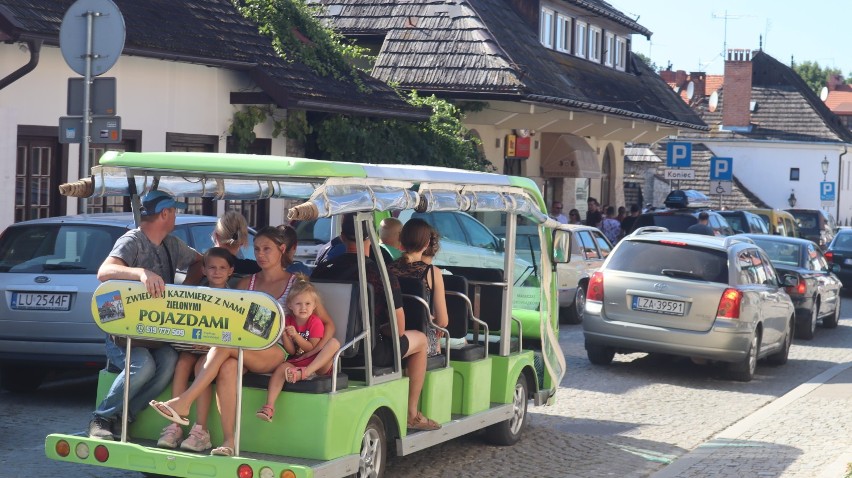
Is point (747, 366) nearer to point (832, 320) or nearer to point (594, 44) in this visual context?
point (832, 320)

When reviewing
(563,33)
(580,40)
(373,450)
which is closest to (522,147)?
(563,33)

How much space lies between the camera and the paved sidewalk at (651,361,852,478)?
955 cm

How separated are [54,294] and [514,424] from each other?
12.7 feet

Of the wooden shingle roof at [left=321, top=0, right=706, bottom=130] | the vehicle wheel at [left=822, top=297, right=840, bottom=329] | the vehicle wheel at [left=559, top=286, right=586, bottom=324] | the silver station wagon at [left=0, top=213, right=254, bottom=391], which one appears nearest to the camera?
the silver station wagon at [left=0, top=213, right=254, bottom=391]

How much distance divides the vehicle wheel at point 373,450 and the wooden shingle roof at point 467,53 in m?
20.7

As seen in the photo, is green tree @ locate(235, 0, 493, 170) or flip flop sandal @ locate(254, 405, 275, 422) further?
green tree @ locate(235, 0, 493, 170)

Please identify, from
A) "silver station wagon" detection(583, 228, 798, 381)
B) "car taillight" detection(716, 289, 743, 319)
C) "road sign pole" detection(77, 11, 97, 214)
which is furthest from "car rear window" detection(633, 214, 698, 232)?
"road sign pole" detection(77, 11, 97, 214)

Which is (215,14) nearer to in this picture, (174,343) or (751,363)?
(751,363)

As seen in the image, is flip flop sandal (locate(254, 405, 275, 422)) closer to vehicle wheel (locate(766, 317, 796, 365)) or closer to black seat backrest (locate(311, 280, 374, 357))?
black seat backrest (locate(311, 280, 374, 357))

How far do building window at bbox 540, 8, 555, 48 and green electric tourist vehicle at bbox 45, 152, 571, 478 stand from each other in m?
25.9

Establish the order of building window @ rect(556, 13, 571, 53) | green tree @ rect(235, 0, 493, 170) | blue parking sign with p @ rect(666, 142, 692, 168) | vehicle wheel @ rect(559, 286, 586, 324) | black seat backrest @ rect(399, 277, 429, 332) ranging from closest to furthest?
black seat backrest @ rect(399, 277, 429, 332), vehicle wheel @ rect(559, 286, 586, 324), green tree @ rect(235, 0, 493, 170), blue parking sign with p @ rect(666, 142, 692, 168), building window @ rect(556, 13, 571, 53)

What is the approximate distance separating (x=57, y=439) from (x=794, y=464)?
5.32 m

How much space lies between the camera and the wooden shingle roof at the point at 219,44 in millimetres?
16969

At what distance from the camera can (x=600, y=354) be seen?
50.7ft
